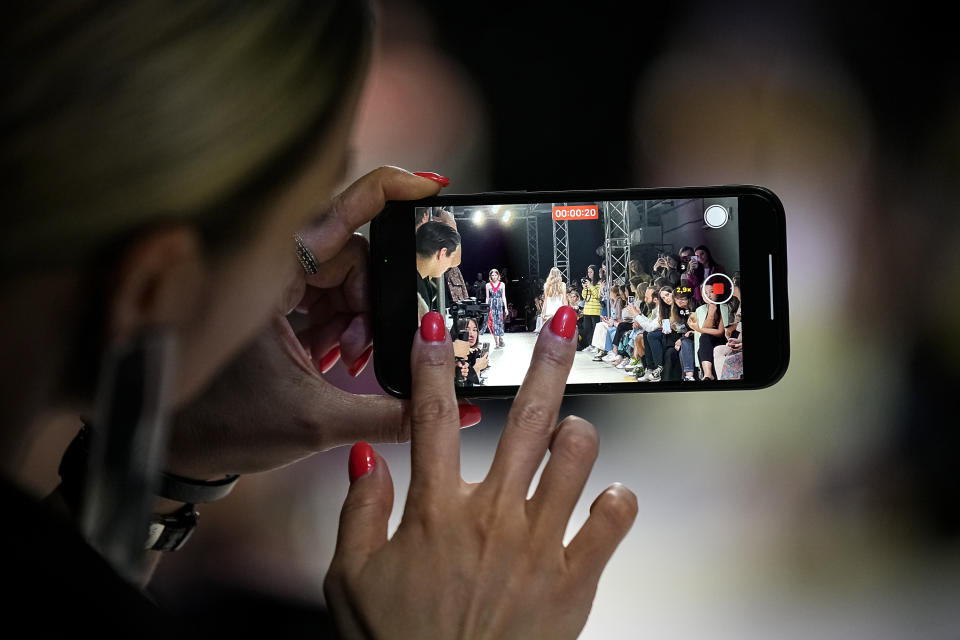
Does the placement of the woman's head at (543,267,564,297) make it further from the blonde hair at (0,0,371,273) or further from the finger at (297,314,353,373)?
the blonde hair at (0,0,371,273)

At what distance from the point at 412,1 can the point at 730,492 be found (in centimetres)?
66

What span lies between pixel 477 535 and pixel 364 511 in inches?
2.9

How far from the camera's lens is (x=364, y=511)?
0.40 m

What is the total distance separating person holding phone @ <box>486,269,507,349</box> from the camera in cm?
56

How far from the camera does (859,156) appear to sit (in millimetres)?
744

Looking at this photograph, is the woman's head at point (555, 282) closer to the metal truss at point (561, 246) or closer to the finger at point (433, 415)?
the metal truss at point (561, 246)

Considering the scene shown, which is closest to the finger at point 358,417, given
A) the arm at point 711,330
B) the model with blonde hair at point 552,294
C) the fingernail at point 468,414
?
the fingernail at point 468,414

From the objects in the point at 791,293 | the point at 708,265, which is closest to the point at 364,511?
the point at 708,265

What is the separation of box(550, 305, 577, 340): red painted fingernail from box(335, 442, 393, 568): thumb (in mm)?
147

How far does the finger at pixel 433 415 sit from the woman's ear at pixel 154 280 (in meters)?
0.16

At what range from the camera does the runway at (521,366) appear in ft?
1.85

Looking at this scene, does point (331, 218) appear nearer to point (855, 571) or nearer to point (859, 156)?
point (859, 156)

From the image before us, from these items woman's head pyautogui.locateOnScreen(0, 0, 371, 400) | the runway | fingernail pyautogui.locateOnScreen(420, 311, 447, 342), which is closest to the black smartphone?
the runway

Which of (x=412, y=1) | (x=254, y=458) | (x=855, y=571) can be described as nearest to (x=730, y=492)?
(x=855, y=571)
